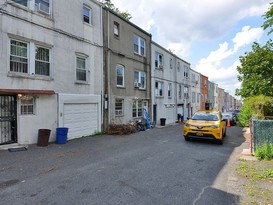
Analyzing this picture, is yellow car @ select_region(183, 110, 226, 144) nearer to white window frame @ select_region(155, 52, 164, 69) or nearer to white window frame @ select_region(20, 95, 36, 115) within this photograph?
white window frame @ select_region(20, 95, 36, 115)

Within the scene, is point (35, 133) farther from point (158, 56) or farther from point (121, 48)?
point (158, 56)

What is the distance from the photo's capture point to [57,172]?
245 inches

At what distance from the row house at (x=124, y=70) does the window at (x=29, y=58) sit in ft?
15.3

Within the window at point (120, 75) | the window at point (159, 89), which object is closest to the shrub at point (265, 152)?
the window at point (120, 75)

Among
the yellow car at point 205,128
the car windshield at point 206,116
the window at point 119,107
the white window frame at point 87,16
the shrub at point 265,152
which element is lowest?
the shrub at point 265,152

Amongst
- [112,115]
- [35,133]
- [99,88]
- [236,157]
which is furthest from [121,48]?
[236,157]

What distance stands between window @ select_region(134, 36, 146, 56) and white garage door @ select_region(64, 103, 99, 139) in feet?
25.4

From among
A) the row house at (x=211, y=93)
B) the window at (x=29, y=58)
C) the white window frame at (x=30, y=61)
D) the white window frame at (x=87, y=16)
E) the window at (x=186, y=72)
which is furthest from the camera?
the row house at (x=211, y=93)

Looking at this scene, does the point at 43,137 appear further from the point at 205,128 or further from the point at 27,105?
the point at 205,128

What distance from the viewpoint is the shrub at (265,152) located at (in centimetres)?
777

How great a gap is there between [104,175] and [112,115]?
9902 millimetres

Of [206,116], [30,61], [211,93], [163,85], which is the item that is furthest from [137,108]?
[211,93]

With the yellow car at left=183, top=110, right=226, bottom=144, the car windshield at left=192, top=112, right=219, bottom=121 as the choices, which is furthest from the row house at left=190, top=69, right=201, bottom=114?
the yellow car at left=183, top=110, right=226, bottom=144

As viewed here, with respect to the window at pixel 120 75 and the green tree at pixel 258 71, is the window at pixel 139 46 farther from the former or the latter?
the green tree at pixel 258 71
